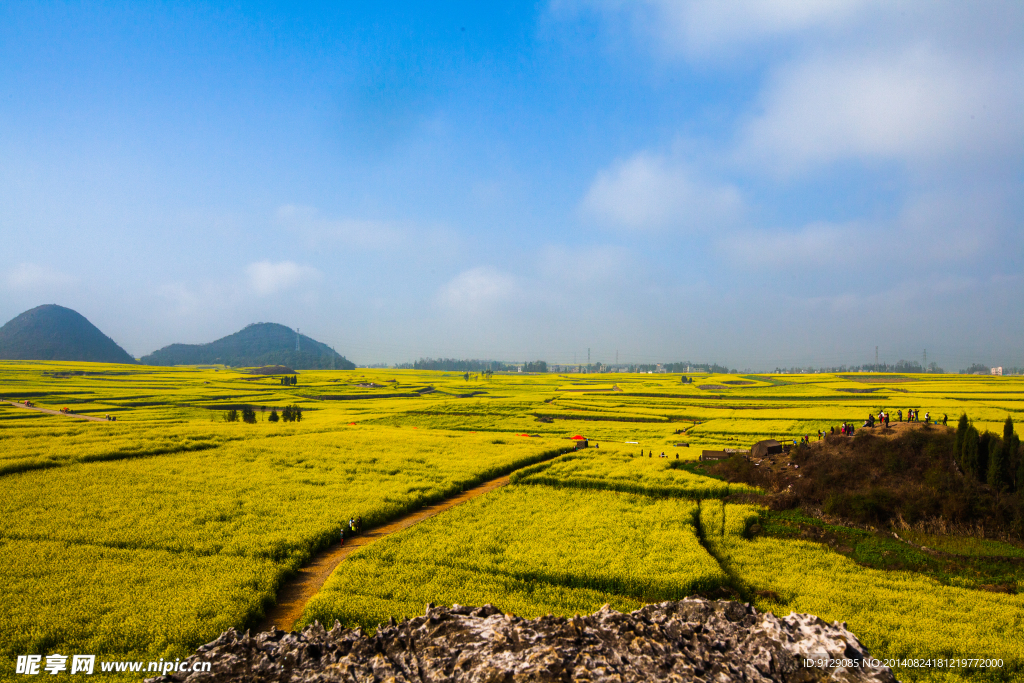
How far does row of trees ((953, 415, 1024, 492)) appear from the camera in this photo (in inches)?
909

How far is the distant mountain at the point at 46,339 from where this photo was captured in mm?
166125

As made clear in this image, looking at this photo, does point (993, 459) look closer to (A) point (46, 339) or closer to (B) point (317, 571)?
(B) point (317, 571)

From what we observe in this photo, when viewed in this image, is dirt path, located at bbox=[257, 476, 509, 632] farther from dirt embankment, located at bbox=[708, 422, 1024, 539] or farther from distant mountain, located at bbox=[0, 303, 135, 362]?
distant mountain, located at bbox=[0, 303, 135, 362]

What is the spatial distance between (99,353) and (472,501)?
774 ft

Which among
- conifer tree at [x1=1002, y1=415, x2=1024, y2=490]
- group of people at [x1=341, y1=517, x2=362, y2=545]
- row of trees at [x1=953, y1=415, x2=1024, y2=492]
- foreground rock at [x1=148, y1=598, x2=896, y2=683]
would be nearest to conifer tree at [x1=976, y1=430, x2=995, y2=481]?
row of trees at [x1=953, y1=415, x2=1024, y2=492]

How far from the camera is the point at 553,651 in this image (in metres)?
9.07

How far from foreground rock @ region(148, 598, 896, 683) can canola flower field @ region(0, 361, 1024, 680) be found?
313cm

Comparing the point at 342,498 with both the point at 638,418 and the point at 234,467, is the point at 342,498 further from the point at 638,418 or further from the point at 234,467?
the point at 638,418

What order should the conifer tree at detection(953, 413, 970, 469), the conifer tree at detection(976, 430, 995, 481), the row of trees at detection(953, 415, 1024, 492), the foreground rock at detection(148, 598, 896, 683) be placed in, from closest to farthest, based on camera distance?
the foreground rock at detection(148, 598, 896, 683) → the row of trees at detection(953, 415, 1024, 492) → the conifer tree at detection(976, 430, 995, 481) → the conifer tree at detection(953, 413, 970, 469)

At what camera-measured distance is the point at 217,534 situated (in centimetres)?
1848

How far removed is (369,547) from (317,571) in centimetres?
192

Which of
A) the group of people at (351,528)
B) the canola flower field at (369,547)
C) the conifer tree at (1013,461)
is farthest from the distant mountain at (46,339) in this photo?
the conifer tree at (1013,461)

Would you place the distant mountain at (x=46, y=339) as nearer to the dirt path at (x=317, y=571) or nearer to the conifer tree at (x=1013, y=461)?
the dirt path at (x=317, y=571)

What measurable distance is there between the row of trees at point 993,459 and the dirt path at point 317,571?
25870 millimetres
